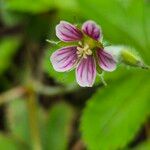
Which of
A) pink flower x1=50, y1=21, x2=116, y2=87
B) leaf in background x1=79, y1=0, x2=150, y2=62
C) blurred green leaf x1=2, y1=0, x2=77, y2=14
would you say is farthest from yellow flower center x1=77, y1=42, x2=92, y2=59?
blurred green leaf x1=2, y1=0, x2=77, y2=14

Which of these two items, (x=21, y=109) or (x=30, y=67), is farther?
(x=30, y=67)

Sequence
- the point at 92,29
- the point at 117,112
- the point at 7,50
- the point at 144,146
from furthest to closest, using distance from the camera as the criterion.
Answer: the point at 7,50 < the point at 144,146 < the point at 117,112 < the point at 92,29

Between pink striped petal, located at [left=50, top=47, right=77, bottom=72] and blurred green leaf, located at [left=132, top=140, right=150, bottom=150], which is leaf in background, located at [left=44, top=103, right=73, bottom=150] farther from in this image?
pink striped petal, located at [left=50, top=47, right=77, bottom=72]

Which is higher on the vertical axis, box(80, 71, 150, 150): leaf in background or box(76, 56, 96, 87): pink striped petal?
box(76, 56, 96, 87): pink striped petal

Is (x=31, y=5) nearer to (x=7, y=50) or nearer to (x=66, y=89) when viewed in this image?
(x=7, y=50)

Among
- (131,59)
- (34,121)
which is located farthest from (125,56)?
(34,121)

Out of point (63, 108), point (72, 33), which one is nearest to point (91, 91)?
point (63, 108)

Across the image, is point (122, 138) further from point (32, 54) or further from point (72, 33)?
point (32, 54)
